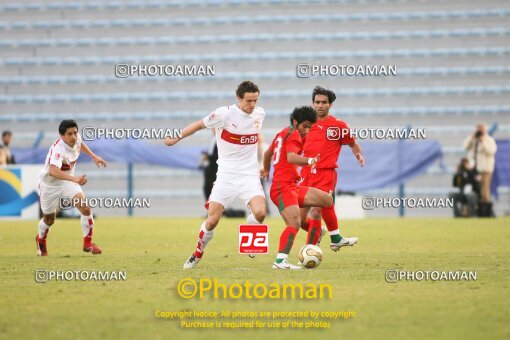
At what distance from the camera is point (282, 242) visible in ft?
32.9

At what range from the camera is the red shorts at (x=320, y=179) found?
38.4ft

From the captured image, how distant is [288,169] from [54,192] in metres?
3.67

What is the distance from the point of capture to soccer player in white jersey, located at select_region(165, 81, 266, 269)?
10.1 m

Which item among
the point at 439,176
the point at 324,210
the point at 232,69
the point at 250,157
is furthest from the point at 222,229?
the point at 232,69

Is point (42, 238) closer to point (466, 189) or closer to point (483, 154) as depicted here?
point (466, 189)

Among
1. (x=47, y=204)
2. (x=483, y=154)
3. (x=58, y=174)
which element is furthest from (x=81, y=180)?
(x=483, y=154)

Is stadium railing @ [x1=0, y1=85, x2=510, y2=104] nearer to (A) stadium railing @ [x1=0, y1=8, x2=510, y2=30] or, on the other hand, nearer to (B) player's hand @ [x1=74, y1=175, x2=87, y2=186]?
(A) stadium railing @ [x1=0, y1=8, x2=510, y2=30]

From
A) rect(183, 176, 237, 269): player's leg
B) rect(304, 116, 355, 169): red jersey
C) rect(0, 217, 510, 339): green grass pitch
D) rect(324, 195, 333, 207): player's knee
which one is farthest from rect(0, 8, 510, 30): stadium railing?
rect(183, 176, 237, 269): player's leg

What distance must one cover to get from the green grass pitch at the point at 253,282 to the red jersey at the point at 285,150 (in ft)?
3.20

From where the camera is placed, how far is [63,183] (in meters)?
12.6

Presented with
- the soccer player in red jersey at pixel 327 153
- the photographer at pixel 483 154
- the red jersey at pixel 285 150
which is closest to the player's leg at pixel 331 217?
the soccer player in red jersey at pixel 327 153

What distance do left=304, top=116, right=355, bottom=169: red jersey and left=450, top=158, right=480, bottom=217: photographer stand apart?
11.5 m

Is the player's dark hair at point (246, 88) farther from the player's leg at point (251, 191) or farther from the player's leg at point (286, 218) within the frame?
the player's leg at point (286, 218)

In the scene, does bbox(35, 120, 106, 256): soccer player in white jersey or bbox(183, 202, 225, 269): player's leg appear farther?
bbox(35, 120, 106, 256): soccer player in white jersey
